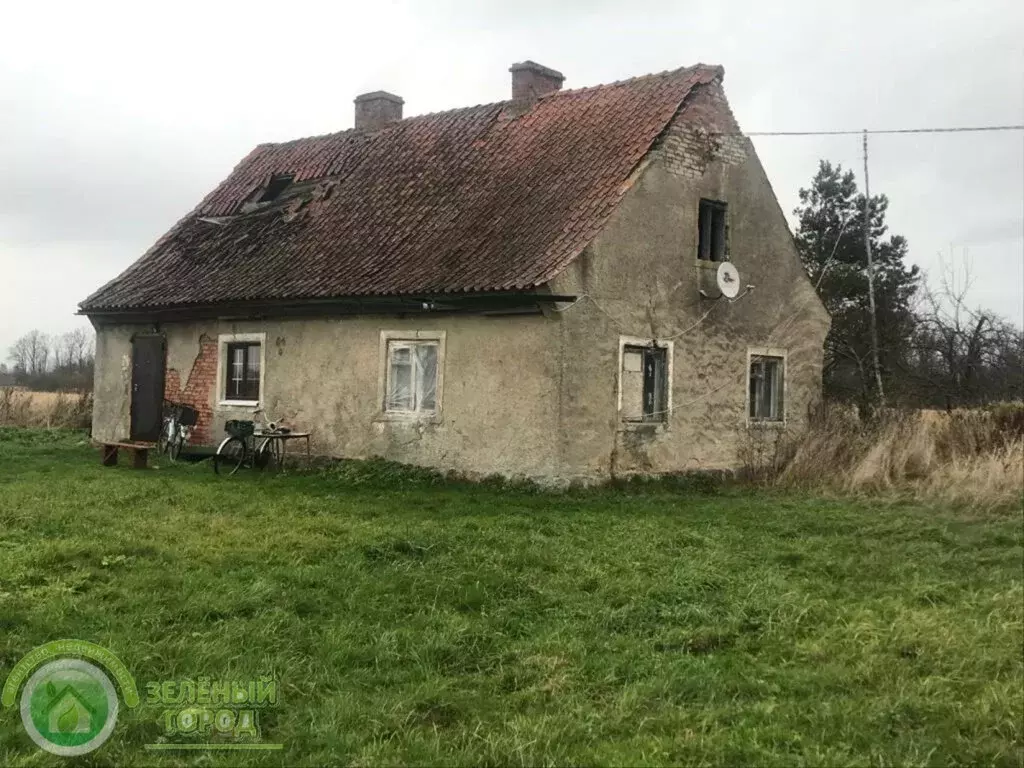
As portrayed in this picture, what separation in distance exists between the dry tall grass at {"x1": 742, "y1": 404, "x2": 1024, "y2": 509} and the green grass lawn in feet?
1.39

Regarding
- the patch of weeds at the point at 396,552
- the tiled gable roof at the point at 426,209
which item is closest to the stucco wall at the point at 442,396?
the tiled gable roof at the point at 426,209

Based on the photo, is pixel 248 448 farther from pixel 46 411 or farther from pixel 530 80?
pixel 46 411

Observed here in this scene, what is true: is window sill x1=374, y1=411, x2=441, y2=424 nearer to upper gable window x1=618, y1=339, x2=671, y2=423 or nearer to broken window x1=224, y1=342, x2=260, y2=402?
upper gable window x1=618, y1=339, x2=671, y2=423

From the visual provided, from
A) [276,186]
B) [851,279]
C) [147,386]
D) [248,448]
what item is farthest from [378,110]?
[851,279]

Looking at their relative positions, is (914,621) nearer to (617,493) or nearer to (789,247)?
(617,493)

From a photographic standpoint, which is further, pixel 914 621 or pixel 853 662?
pixel 914 621

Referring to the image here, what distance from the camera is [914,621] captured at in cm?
591

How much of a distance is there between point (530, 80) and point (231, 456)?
8531 mm

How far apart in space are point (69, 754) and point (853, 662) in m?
4.24

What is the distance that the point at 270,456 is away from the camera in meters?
15.2

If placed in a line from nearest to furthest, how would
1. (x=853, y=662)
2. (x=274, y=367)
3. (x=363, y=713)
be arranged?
(x=363, y=713) → (x=853, y=662) → (x=274, y=367)

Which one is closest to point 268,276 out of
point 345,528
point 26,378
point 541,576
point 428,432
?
point 428,432

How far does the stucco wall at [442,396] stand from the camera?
12.4m

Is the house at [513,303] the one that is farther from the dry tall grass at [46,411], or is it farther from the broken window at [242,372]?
the dry tall grass at [46,411]
